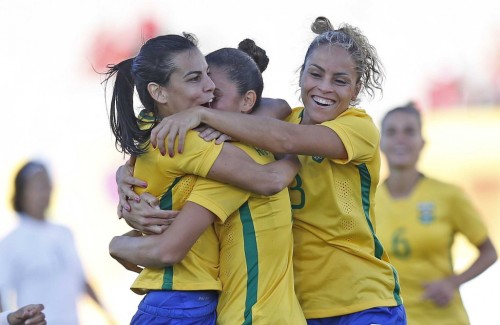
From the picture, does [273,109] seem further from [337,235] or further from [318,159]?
[337,235]

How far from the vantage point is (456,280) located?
5.06 m

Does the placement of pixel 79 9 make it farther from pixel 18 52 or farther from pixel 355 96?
pixel 355 96

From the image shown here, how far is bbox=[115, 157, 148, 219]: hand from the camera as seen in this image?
3.15 meters

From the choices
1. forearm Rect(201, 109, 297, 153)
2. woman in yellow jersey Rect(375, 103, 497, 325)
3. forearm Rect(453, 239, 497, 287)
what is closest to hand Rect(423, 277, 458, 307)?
woman in yellow jersey Rect(375, 103, 497, 325)

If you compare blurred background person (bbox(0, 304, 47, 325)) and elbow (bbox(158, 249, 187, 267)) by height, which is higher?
elbow (bbox(158, 249, 187, 267))

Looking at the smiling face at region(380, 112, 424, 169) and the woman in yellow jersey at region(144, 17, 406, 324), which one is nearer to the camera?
the woman in yellow jersey at region(144, 17, 406, 324)

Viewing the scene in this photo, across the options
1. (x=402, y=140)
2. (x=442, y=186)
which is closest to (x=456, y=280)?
(x=442, y=186)

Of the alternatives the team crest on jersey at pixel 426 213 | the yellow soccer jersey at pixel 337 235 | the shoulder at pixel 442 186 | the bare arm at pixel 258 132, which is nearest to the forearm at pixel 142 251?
the bare arm at pixel 258 132

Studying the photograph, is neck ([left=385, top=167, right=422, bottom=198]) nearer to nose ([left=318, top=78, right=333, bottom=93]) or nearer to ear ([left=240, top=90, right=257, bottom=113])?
nose ([left=318, top=78, right=333, bottom=93])

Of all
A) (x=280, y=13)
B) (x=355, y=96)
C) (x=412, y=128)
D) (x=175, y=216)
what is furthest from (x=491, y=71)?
(x=175, y=216)

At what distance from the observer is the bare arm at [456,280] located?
4934 mm

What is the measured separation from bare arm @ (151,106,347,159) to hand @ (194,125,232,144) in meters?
0.02

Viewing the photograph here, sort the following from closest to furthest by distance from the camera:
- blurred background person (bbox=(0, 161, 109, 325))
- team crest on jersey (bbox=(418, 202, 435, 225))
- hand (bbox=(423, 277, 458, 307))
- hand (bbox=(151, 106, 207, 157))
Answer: hand (bbox=(151, 106, 207, 157)) → hand (bbox=(423, 277, 458, 307)) → team crest on jersey (bbox=(418, 202, 435, 225)) → blurred background person (bbox=(0, 161, 109, 325))

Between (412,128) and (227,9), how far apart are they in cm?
382
